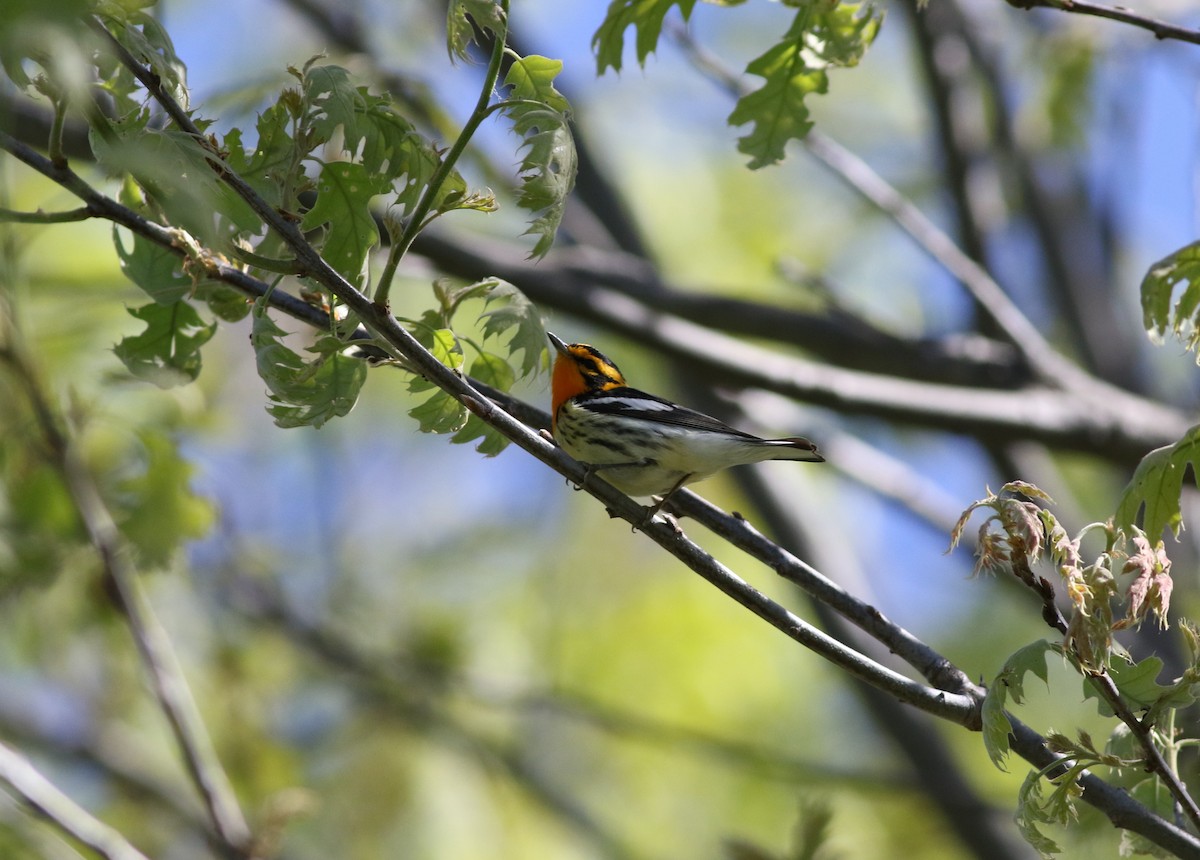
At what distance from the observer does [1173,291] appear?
2482mm

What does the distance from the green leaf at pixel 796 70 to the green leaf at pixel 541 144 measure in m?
1.07

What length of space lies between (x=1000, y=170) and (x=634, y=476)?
566cm

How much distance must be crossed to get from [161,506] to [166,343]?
1293 millimetres

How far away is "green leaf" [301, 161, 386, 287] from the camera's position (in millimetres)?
2515

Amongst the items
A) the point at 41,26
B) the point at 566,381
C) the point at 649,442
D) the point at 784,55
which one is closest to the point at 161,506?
the point at 649,442

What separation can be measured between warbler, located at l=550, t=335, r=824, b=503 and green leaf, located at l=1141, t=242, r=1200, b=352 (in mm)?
1807

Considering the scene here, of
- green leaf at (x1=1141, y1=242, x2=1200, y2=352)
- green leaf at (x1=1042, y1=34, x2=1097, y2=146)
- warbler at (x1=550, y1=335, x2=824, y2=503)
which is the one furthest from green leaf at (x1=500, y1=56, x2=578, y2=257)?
green leaf at (x1=1042, y1=34, x2=1097, y2=146)

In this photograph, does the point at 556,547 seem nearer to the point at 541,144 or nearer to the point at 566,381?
the point at 566,381

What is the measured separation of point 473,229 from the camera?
27.6 feet

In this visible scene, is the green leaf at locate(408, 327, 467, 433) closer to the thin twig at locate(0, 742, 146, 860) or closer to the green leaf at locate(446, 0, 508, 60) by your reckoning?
the green leaf at locate(446, 0, 508, 60)

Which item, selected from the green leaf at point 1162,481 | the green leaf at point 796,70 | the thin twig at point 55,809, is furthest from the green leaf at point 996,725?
the thin twig at point 55,809

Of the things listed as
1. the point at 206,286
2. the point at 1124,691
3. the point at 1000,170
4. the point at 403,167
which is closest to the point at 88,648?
the point at 206,286

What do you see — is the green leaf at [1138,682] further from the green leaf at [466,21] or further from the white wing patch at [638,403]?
the white wing patch at [638,403]

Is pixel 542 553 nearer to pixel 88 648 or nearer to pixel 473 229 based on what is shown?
pixel 473 229
